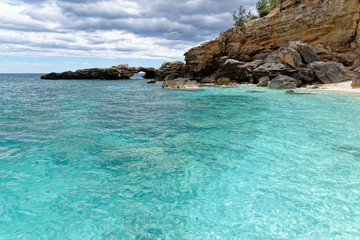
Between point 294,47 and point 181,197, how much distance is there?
3579cm

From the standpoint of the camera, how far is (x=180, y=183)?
488 cm

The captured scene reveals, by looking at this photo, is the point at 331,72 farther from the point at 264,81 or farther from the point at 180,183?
the point at 180,183

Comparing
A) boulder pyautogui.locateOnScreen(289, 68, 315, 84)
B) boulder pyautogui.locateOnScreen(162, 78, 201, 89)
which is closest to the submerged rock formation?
boulder pyautogui.locateOnScreen(162, 78, 201, 89)

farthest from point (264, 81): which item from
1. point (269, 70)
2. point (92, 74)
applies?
point (92, 74)

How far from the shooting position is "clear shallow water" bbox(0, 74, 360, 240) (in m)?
3.45

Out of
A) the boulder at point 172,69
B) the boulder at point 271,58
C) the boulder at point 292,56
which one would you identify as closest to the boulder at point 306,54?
the boulder at point 292,56

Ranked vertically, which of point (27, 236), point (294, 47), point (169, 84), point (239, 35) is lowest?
point (27, 236)

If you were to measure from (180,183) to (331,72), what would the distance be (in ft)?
108

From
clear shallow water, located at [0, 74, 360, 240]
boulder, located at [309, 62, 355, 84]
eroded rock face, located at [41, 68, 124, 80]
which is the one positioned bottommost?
clear shallow water, located at [0, 74, 360, 240]

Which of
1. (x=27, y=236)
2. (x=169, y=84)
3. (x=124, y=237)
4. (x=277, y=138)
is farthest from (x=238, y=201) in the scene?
(x=169, y=84)

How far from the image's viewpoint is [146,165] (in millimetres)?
5820

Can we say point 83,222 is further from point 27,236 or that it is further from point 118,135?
point 118,135

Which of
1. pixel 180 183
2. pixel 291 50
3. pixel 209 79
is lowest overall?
pixel 180 183

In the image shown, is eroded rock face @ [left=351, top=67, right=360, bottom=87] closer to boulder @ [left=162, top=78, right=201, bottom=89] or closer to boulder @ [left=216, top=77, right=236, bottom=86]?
boulder @ [left=216, top=77, right=236, bottom=86]
